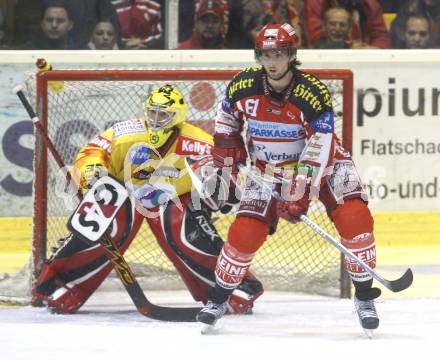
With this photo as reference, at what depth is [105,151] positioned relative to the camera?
242 inches

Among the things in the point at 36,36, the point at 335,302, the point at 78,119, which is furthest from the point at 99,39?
the point at 335,302

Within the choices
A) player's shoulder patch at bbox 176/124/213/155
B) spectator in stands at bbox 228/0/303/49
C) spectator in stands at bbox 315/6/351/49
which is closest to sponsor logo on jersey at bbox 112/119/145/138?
player's shoulder patch at bbox 176/124/213/155

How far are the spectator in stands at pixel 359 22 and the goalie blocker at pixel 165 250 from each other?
222 cm

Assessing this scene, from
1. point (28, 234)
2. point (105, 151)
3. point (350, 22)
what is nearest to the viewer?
point (105, 151)

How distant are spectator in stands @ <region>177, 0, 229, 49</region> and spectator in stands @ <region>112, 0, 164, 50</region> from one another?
173 mm

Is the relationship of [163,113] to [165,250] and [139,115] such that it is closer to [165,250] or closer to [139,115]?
[165,250]

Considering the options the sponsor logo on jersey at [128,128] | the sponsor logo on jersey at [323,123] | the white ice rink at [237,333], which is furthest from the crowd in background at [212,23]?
the sponsor logo on jersey at [323,123]

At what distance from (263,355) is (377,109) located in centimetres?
316

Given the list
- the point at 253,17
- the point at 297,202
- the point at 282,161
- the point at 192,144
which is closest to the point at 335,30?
the point at 253,17

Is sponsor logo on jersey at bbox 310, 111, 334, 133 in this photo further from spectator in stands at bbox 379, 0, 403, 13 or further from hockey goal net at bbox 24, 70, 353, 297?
spectator in stands at bbox 379, 0, 403, 13

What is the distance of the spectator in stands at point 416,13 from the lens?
26.9ft

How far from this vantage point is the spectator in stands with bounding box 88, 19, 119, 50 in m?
7.73

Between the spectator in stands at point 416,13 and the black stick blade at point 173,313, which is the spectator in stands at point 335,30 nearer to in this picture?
the spectator in stands at point 416,13

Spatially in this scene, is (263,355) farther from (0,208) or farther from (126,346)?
(0,208)
